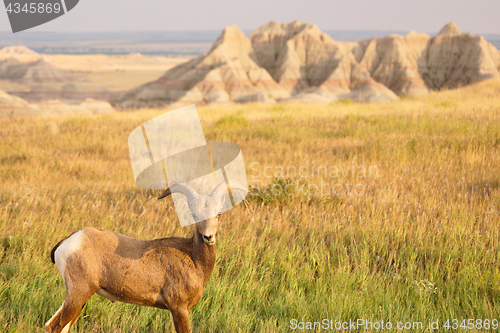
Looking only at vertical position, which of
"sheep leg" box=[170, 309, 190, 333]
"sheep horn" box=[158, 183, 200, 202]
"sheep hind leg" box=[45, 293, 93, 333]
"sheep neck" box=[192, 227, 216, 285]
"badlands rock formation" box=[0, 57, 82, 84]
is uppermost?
"sheep horn" box=[158, 183, 200, 202]

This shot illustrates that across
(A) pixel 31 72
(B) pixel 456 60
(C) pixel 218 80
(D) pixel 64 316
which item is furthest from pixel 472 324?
(A) pixel 31 72

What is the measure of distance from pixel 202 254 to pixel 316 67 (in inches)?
4516

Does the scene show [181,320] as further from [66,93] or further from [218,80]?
[66,93]

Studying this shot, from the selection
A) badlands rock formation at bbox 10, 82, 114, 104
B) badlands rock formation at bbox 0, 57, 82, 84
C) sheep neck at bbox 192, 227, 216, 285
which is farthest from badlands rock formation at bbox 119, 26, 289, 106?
sheep neck at bbox 192, 227, 216, 285

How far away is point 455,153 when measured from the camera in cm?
814

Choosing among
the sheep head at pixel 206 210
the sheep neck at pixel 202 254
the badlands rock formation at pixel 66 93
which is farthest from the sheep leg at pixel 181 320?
the badlands rock formation at pixel 66 93

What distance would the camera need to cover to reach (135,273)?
2.08m

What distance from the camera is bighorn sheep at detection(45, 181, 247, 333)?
2.00m

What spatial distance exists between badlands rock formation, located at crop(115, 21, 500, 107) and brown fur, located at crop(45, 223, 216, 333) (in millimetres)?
90222

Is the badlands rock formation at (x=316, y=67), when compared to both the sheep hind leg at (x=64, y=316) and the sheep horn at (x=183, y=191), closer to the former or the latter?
the sheep horn at (x=183, y=191)

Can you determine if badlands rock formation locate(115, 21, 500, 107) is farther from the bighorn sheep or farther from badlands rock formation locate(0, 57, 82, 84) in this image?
the bighorn sheep

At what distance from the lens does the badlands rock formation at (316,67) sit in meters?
95.9

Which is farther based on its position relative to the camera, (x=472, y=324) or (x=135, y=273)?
(x=472, y=324)

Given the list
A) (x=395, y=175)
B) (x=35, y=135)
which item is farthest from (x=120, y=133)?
(x=395, y=175)
